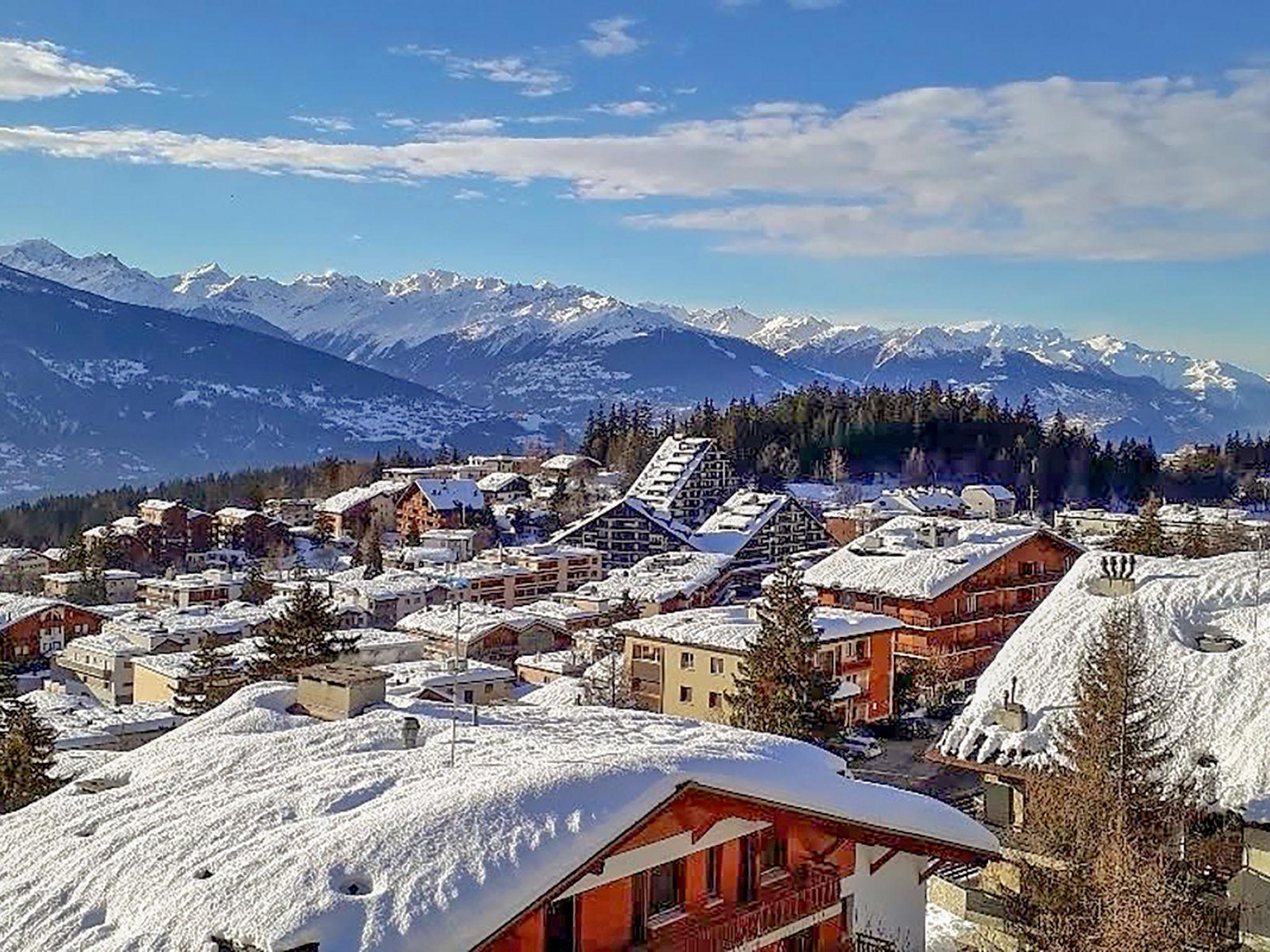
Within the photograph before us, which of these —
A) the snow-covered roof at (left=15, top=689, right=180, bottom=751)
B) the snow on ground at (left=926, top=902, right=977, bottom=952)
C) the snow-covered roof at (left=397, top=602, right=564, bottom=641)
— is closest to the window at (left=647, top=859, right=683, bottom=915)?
the snow on ground at (left=926, top=902, right=977, bottom=952)

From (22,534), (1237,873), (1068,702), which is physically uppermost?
(1068,702)

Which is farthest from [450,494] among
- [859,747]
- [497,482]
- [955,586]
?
[859,747]

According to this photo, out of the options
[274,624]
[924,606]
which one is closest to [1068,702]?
[274,624]

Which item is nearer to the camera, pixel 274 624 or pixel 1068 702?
pixel 1068 702

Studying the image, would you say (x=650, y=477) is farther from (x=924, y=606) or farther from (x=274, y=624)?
(x=274, y=624)

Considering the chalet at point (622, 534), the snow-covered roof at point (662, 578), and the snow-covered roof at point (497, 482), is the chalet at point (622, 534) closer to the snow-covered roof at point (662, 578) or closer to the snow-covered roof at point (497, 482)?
the snow-covered roof at point (662, 578)

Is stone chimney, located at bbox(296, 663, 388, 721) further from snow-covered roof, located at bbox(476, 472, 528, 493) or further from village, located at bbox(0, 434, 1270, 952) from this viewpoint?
snow-covered roof, located at bbox(476, 472, 528, 493)
